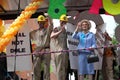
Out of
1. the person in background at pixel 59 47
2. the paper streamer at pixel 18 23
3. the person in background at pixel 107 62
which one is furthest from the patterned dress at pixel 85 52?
the paper streamer at pixel 18 23

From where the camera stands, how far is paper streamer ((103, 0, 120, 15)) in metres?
13.1

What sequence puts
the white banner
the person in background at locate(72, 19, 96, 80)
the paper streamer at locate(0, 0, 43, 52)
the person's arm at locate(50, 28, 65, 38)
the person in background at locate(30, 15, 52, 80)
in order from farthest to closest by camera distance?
the white banner → the person in background at locate(30, 15, 52, 80) → the person's arm at locate(50, 28, 65, 38) → the paper streamer at locate(0, 0, 43, 52) → the person in background at locate(72, 19, 96, 80)

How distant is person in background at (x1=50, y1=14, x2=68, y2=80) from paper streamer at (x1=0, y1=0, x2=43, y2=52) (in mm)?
730

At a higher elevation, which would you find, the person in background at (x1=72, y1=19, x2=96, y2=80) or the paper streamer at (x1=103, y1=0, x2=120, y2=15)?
the paper streamer at (x1=103, y1=0, x2=120, y2=15)

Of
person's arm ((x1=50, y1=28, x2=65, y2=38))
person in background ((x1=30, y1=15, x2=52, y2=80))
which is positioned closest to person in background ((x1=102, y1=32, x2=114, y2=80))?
person's arm ((x1=50, y1=28, x2=65, y2=38))

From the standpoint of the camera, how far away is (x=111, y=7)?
13.2 metres

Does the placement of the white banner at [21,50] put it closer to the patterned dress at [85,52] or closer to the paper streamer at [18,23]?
the paper streamer at [18,23]

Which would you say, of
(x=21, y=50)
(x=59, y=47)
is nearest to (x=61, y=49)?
(x=59, y=47)

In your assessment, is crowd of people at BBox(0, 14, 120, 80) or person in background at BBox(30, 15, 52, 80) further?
person in background at BBox(30, 15, 52, 80)

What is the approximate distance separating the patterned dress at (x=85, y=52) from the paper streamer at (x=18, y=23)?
4.48 feet

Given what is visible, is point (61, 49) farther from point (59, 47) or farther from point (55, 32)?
point (55, 32)

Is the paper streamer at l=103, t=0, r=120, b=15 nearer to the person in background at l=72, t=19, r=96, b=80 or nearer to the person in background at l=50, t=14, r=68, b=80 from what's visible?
the person in background at l=72, t=19, r=96, b=80

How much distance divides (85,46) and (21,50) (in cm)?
223

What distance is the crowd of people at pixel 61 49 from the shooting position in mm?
12555
